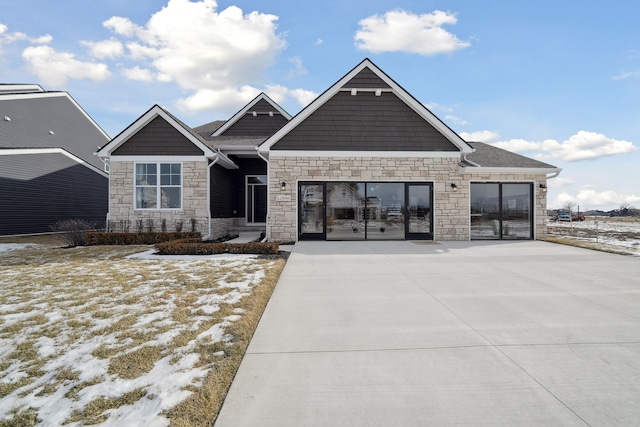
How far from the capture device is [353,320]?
4.42m

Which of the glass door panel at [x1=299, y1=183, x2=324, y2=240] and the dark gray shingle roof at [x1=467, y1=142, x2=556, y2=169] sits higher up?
the dark gray shingle roof at [x1=467, y1=142, x2=556, y2=169]

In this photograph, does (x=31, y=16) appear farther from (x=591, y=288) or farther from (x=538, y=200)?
(x=538, y=200)

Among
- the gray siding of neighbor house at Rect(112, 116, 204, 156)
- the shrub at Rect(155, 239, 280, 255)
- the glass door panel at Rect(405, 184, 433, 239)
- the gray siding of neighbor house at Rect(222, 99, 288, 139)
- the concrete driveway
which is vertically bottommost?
the concrete driveway

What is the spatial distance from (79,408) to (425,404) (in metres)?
2.64

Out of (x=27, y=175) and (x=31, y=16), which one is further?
(x=27, y=175)

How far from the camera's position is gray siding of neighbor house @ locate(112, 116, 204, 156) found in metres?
13.5

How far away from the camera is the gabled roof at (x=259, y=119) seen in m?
18.2

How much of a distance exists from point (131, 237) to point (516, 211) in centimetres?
1507

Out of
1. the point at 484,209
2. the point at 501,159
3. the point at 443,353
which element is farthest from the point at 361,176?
the point at 443,353

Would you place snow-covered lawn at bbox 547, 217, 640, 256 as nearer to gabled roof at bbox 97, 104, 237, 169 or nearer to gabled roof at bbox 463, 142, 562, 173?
gabled roof at bbox 463, 142, 562, 173

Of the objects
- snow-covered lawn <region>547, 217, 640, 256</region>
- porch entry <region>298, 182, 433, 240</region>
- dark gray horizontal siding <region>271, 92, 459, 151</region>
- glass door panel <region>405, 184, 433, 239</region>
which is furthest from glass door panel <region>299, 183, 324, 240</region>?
snow-covered lawn <region>547, 217, 640, 256</region>

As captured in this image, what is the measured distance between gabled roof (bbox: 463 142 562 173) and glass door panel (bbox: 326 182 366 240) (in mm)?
4510

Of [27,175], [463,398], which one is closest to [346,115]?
[463,398]

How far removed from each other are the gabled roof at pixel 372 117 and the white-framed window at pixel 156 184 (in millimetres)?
4000
